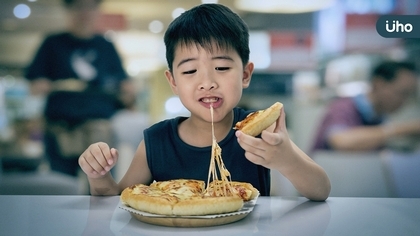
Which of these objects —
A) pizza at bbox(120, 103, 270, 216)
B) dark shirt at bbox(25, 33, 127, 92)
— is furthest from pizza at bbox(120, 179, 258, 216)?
dark shirt at bbox(25, 33, 127, 92)

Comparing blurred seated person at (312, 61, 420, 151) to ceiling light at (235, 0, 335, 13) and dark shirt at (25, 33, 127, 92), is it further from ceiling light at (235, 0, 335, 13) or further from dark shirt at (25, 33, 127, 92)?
dark shirt at (25, 33, 127, 92)

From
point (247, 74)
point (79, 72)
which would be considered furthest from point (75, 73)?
point (247, 74)

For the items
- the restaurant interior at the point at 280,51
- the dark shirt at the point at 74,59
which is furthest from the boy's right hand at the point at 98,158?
the restaurant interior at the point at 280,51

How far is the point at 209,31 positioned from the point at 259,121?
289 millimetres

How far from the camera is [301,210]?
29.5 inches

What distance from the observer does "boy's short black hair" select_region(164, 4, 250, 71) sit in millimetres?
926

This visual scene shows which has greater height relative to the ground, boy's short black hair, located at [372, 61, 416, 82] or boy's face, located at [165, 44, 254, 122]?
boy's short black hair, located at [372, 61, 416, 82]

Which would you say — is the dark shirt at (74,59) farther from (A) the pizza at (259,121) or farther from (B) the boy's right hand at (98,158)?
(A) the pizza at (259,121)

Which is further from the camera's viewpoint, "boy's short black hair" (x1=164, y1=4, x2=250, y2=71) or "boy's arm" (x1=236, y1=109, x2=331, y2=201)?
"boy's short black hair" (x1=164, y1=4, x2=250, y2=71)

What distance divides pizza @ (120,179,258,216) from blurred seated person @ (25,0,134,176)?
6.53 ft

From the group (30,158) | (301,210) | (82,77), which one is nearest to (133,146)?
(82,77)

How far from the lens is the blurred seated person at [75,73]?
2648 millimetres

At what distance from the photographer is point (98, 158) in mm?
852

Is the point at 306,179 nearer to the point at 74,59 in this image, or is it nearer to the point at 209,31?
the point at 209,31
